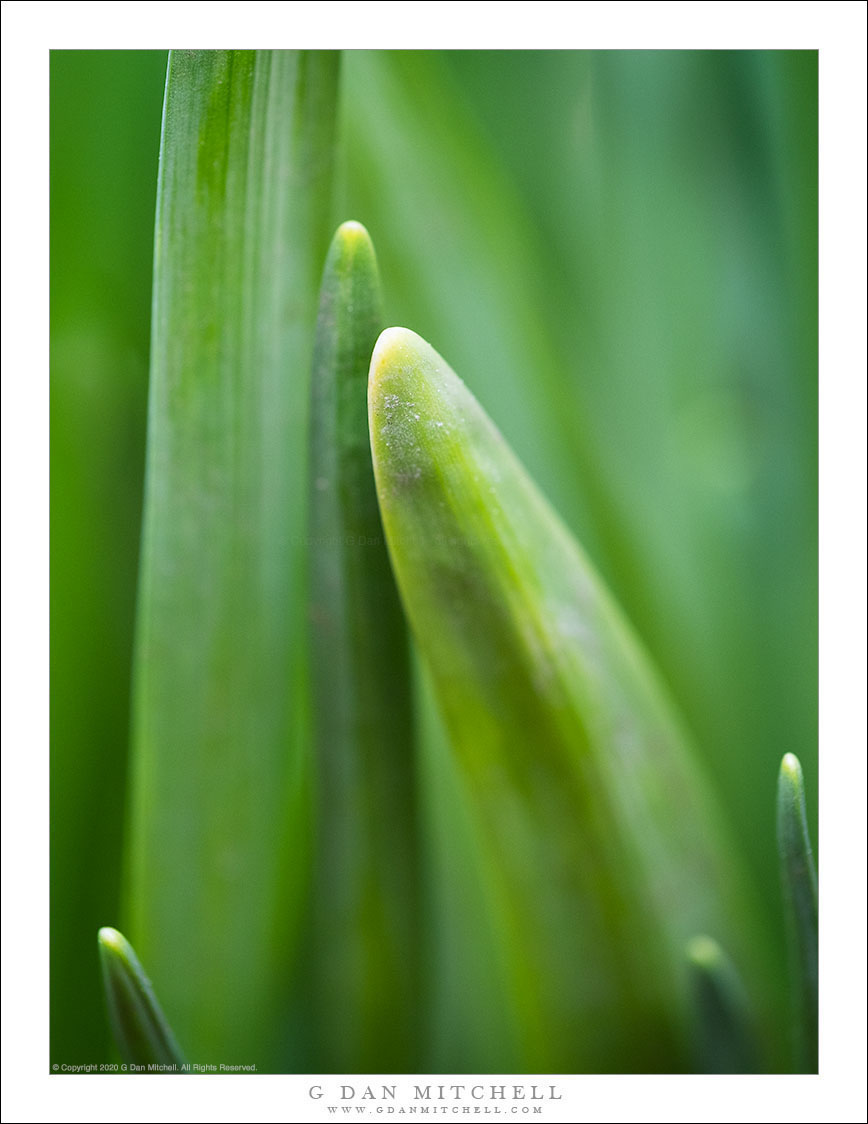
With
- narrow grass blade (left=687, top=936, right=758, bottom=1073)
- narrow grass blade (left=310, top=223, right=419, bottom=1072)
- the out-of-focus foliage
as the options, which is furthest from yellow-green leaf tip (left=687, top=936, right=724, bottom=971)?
the out-of-focus foliage

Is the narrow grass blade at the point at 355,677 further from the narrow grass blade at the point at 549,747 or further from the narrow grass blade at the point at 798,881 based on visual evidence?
the narrow grass blade at the point at 798,881

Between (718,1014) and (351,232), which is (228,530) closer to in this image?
(351,232)

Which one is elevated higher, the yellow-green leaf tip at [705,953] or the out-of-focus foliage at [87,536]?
the out-of-focus foliage at [87,536]

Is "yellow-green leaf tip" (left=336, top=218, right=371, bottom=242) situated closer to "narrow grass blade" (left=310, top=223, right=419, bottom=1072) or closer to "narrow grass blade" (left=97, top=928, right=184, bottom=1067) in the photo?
"narrow grass blade" (left=310, top=223, right=419, bottom=1072)

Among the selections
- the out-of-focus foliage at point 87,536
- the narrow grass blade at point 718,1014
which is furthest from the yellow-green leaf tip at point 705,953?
the out-of-focus foliage at point 87,536

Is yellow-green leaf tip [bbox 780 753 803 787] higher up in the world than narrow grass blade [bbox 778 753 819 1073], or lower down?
higher up

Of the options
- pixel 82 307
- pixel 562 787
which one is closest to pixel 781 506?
pixel 562 787

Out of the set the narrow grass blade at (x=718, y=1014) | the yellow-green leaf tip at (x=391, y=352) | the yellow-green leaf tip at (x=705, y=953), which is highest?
the yellow-green leaf tip at (x=391, y=352)
